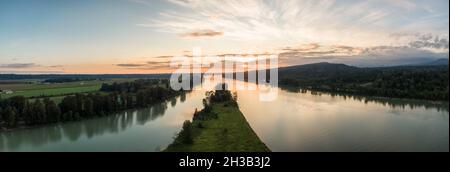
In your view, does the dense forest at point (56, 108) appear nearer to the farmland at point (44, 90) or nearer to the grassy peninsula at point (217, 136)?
the grassy peninsula at point (217, 136)

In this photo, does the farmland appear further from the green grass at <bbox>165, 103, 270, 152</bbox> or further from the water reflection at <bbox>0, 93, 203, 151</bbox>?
the green grass at <bbox>165, 103, 270, 152</bbox>

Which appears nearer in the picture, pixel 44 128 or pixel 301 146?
pixel 301 146

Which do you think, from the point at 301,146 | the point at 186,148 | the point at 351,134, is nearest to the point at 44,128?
the point at 186,148

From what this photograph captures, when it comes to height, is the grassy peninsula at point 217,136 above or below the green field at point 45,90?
below

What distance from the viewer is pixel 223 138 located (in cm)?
1441

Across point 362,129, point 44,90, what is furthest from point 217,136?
point 44,90

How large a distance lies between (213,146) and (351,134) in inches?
209

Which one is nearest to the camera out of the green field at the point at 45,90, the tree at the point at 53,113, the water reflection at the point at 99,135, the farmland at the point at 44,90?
the water reflection at the point at 99,135

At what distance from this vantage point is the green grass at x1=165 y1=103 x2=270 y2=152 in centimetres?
1252

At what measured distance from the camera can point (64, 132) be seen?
58.0ft

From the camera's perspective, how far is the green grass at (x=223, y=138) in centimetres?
1252

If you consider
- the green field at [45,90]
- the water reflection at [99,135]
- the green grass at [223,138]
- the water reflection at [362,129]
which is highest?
the green field at [45,90]

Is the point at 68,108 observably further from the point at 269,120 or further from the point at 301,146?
the point at 301,146

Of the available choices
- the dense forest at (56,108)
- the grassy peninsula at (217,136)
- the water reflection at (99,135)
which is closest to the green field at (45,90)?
the dense forest at (56,108)
